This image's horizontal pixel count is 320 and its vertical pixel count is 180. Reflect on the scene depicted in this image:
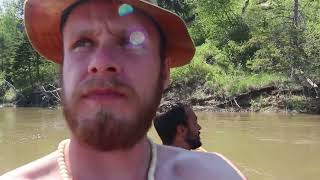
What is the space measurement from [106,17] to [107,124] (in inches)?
12.5

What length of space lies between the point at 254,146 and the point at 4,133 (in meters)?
7.62

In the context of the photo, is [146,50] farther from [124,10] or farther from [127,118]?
Answer: [127,118]

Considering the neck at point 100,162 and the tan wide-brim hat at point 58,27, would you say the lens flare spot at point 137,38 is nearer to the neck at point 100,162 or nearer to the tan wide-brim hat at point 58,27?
the tan wide-brim hat at point 58,27

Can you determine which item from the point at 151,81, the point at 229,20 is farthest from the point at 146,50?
the point at 229,20

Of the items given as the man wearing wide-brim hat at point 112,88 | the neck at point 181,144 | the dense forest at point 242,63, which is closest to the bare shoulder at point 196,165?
the man wearing wide-brim hat at point 112,88

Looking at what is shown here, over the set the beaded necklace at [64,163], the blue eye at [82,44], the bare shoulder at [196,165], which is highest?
the blue eye at [82,44]

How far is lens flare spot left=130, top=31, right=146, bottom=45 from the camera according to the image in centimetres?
149

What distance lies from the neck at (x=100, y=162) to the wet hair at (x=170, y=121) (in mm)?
3148

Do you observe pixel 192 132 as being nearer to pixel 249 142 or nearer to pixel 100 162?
pixel 100 162

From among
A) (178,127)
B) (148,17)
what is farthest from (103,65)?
(178,127)

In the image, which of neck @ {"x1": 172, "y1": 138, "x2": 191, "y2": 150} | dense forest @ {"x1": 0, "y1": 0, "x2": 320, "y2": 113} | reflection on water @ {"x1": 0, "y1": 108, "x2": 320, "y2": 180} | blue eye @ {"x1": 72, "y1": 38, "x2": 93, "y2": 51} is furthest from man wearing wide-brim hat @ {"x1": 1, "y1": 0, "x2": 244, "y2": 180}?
dense forest @ {"x1": 0, "y1": 0, "x2": 320, "y2": 113}

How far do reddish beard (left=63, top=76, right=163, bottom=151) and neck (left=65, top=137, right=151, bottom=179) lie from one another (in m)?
0.06

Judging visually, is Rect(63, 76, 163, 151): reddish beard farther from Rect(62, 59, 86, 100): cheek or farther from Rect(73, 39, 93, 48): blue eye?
Rect(73, 39, 93, 48): blue eye

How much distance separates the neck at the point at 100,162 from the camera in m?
1.49
